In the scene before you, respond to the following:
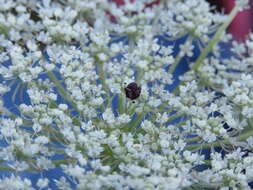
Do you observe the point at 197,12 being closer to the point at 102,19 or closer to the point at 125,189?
the point at 102,19

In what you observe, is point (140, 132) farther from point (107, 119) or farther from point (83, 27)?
point (83, 27)

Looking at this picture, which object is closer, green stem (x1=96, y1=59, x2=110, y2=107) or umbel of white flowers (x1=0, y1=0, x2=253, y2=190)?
umbel of white flowers (x1=0, y1=0, x2=253, y2=190)

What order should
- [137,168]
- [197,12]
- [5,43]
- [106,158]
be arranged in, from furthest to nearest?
[197,12] < [5,43] < [106,158] < [137,168]

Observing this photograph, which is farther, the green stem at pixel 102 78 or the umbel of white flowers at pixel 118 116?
the green stem at pixel 102 78

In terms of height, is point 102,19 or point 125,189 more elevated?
point 102,19

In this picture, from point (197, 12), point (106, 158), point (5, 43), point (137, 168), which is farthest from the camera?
point (197, 12)

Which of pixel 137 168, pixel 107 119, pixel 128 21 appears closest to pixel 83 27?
pixel 128 21

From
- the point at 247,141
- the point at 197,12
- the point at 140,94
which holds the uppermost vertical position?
the point at 197,12

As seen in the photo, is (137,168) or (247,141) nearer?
(137,168)
